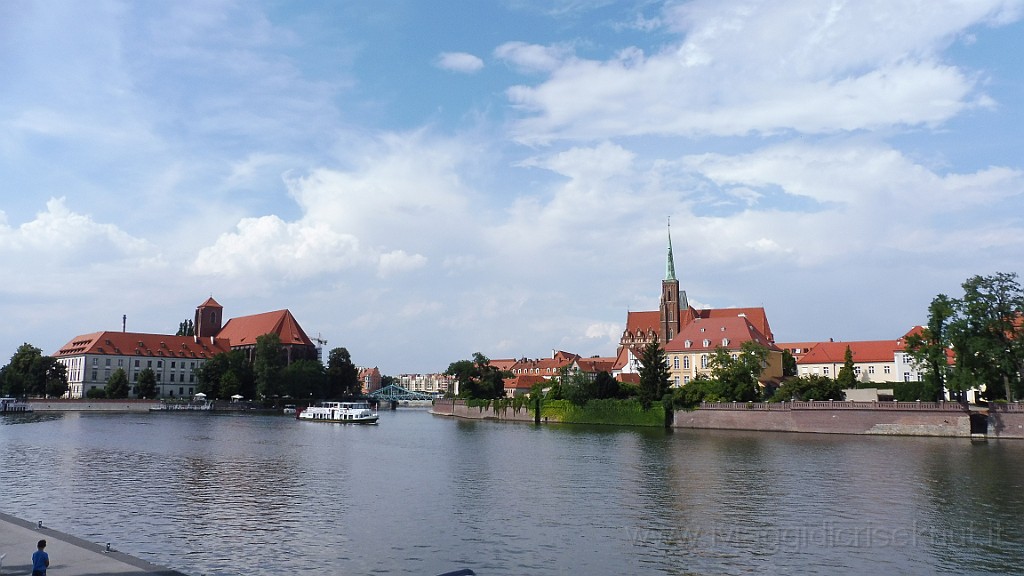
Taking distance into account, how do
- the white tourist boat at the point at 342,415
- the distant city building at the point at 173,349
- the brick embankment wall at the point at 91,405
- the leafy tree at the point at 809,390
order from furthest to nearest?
1. the distant city building at the point at 173,349
2. the brick embankment wall at the point at 91,405
3. the white tourist boat at the point at 342,415
4. the leafy tree at the point at 809,390

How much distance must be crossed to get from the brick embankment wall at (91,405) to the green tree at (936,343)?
11731 cm

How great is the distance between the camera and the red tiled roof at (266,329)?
172 metres

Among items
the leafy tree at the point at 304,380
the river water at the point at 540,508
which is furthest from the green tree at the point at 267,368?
the river water at the point at 540,508

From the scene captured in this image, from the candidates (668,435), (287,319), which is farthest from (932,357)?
(287,319)

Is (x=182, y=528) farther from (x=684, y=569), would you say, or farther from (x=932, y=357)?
(x=932, y=357)

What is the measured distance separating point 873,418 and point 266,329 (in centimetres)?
13690

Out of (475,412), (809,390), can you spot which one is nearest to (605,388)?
(809,390)

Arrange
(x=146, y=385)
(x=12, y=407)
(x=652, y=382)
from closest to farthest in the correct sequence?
(x=652, y=382) → (x=12, y=407) → (x=146, y=385)

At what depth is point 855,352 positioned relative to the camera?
413 ft

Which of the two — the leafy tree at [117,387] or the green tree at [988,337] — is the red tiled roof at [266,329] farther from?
the green tree at [988,337]

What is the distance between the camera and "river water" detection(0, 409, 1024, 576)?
21250 millimetres

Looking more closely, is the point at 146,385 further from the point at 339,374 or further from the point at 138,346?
the point at 339,374

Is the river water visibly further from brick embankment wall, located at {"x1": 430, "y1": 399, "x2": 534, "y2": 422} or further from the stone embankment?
brick embankment wall, located at {"x1": 430, "y1": 399, "x2": 534, "y2": 422}

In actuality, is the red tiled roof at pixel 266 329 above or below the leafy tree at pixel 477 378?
above
